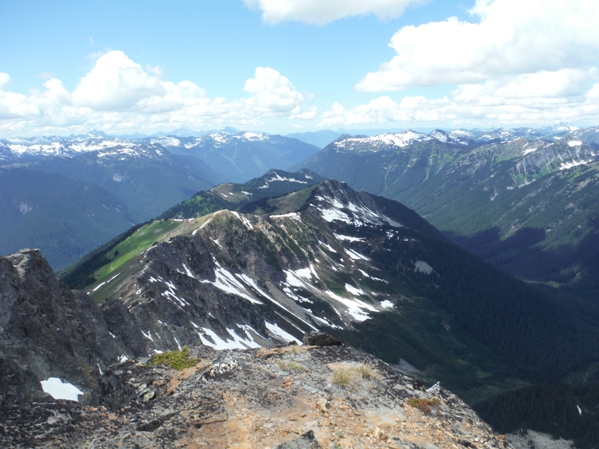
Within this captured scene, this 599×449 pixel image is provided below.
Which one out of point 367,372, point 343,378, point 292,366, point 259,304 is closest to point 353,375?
point 343,378

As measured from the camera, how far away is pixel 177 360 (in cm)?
2631

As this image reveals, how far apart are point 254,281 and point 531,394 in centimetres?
9638

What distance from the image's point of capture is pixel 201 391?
2039 cm

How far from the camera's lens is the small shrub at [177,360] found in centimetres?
2550

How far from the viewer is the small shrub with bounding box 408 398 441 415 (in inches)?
813

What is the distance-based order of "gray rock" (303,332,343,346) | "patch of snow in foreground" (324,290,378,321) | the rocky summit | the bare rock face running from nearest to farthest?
1. the rocky summit
2. "gray rock" (303,332,343,346)
3. the bare rock face
4. "patch of snow in foreground" (324,290,378,321)

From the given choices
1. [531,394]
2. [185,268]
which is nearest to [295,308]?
[185,268]

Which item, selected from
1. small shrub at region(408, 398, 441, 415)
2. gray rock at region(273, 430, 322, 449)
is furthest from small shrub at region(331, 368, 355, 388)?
gray rock at region(273, 430, 322, 449)

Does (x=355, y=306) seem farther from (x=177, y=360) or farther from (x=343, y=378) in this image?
(x=343, y=378)

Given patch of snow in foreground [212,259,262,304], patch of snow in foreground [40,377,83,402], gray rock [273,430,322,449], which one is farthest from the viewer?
patch of snow in foreground [212,259,262,304]

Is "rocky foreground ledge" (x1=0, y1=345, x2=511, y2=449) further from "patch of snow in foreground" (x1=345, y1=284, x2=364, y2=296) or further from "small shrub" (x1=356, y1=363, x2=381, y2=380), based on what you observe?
"patch of snow in foreground" (x1=345, y1=284, x2=364, y2=296)

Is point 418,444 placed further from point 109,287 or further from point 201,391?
point 109,287

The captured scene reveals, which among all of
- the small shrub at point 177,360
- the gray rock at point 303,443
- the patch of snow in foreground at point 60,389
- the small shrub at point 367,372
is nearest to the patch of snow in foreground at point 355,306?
the patch of snow in foreground at point 60,389

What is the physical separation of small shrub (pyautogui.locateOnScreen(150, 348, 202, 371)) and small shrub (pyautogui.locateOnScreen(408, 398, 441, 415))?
1277 centimetres
